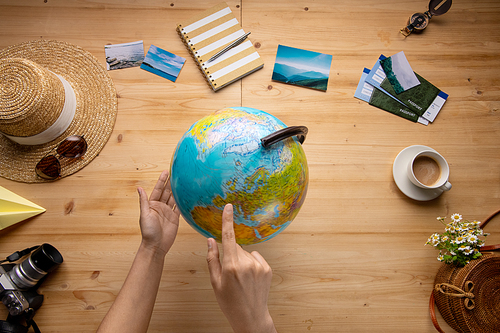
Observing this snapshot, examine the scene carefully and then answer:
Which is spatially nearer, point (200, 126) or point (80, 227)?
point (200, 126)

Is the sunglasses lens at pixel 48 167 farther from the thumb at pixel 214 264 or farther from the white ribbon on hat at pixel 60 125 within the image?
the thumb at pixel 214 264

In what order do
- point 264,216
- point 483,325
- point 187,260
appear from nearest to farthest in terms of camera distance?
point 264,216
point 483,325
point 187,260

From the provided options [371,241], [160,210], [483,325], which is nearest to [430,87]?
[371,241]

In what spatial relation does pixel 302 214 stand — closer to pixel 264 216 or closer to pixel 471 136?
pixel 264 216

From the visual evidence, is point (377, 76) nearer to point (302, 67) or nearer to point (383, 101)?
point (383, 101)

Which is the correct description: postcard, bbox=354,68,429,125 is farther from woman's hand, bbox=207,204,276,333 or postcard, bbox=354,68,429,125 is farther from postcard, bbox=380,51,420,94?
woman's hand, bbox=207,204,276,333

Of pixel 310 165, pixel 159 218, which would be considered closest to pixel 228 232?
pixel 159 218
